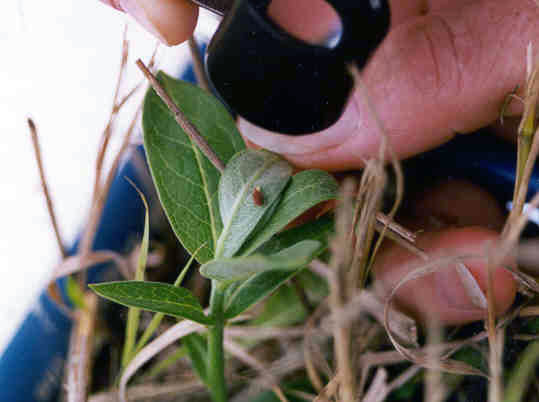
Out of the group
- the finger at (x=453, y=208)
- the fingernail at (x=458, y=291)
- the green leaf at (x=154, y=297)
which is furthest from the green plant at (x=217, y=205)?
the finger at (x=453, y=208)

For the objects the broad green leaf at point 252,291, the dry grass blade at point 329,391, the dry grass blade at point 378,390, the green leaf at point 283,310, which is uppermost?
the broad green leaf at point 252,291

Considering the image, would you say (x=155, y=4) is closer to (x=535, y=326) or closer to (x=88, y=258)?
(x=88, y=258)

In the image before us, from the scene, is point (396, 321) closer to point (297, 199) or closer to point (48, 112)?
point (297, 199)

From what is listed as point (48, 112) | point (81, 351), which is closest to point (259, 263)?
point (81, 351)

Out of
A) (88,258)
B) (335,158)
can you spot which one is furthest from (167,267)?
(335,158)

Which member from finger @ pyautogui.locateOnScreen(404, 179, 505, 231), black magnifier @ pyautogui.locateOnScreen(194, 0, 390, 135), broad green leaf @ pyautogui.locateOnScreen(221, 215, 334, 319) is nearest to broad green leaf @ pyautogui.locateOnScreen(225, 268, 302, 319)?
broad green leaf @ pyautogui.locateOnScreen(221, 215, 334, 319)

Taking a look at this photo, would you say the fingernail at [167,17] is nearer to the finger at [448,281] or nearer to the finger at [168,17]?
the finger at [168,17]
